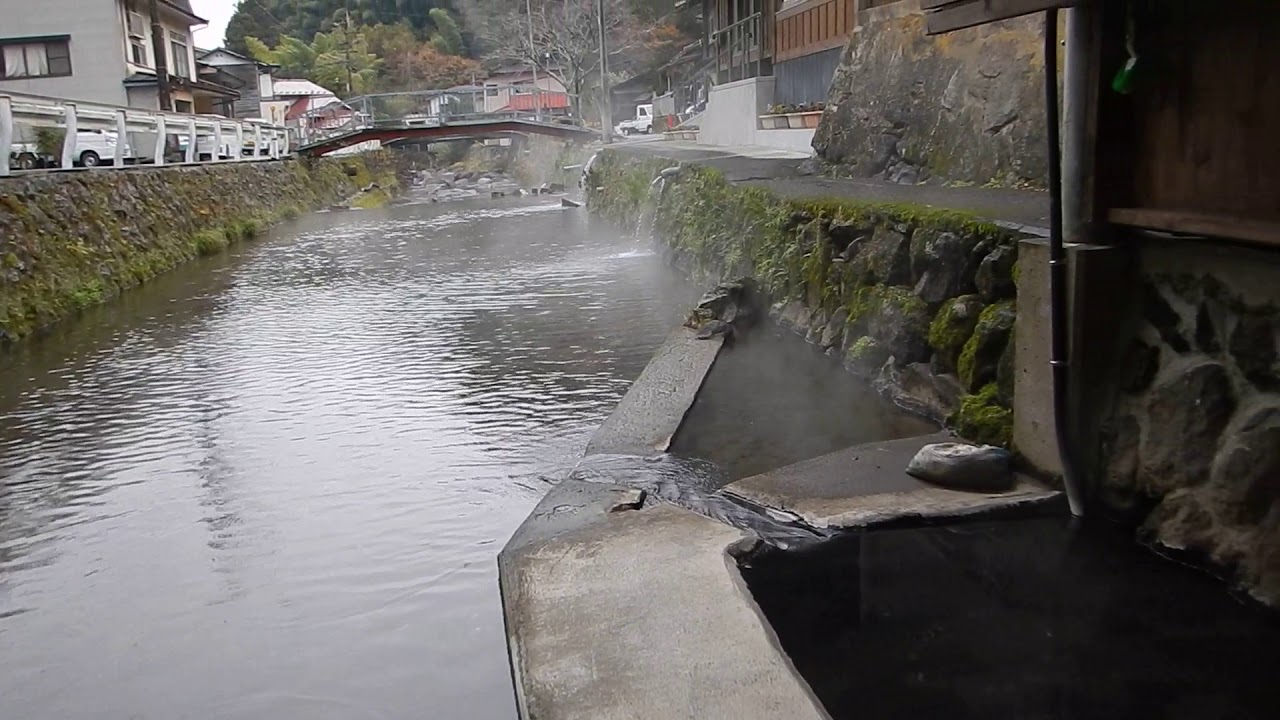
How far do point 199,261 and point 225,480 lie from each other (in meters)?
14.4

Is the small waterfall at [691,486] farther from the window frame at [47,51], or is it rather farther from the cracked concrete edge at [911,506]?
the window frame at [47,51]

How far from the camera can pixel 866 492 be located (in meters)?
5.50

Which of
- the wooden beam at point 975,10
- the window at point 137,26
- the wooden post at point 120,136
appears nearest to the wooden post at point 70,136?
the wooden post at point 120,136

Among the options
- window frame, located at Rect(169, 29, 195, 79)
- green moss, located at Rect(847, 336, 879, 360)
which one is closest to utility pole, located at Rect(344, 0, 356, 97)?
window frame, located at Rect(169, 29, 195, 79)

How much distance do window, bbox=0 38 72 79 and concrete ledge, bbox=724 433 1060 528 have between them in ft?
126

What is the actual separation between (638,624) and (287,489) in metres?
3.68

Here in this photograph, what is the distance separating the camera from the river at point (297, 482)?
459 cm

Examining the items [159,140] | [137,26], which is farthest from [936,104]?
[137,26]

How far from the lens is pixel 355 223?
2939 cm

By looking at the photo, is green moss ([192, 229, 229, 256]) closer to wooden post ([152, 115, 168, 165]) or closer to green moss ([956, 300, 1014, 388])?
wooden post ([152, 115, 168, 165])

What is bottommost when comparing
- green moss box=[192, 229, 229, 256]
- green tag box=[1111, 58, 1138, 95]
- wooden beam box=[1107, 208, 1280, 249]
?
green moss box=[192, 229, 229, 256]

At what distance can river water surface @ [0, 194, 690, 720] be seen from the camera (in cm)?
458

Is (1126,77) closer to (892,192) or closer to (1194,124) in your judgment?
(1194,124)

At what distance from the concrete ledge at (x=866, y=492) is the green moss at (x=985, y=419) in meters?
0.19
